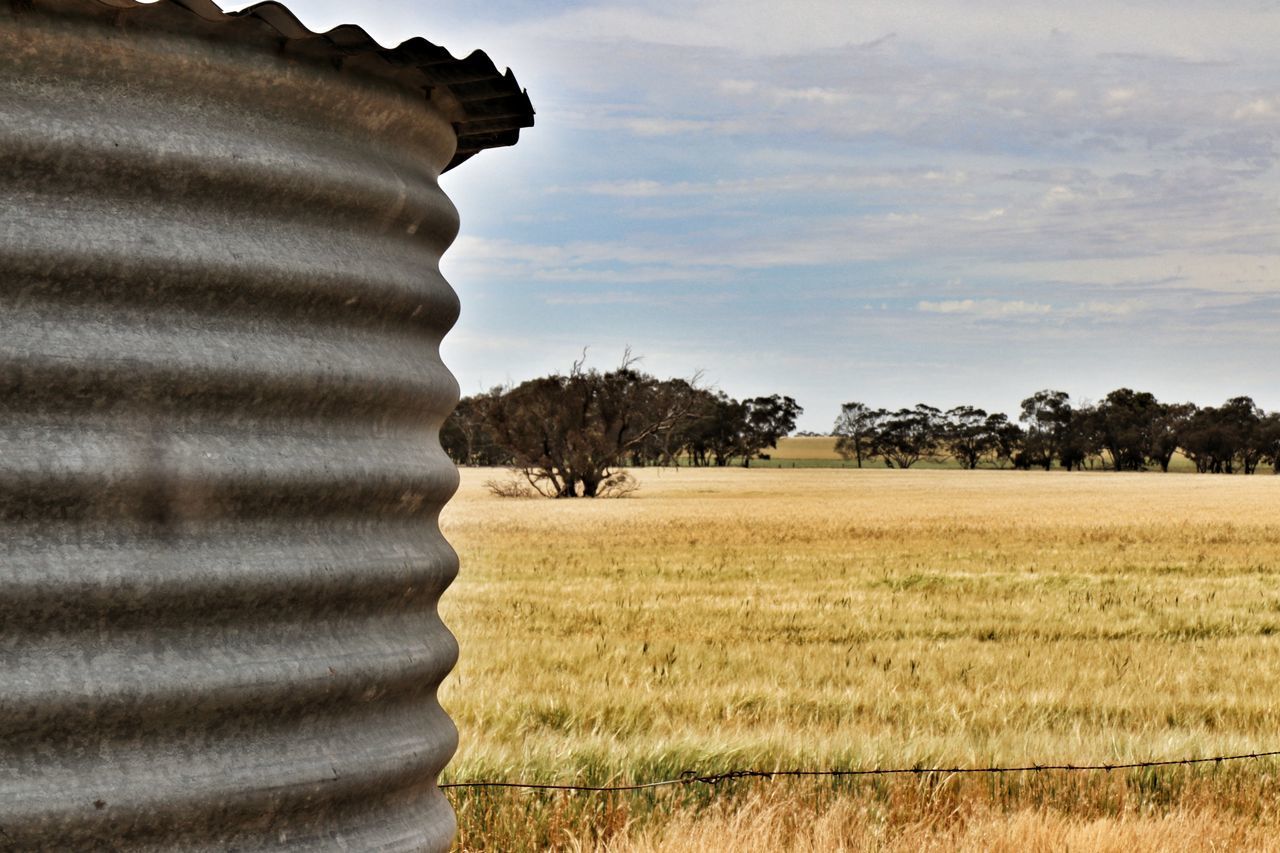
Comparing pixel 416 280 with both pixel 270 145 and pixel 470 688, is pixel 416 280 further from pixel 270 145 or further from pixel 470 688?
pixel 470 688

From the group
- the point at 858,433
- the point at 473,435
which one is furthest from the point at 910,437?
the point at 473,435

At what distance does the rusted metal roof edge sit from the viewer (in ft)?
7.22

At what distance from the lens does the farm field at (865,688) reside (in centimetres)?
491

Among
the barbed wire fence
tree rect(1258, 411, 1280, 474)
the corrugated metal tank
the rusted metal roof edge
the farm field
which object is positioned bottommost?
the farm field

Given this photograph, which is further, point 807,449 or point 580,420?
point 807,449

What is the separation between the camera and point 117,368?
2.12 m

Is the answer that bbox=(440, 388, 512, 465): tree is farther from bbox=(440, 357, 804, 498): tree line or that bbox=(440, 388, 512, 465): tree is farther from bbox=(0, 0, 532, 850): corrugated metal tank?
bbox=(0, 0, 532, 850): corrugated metal tank

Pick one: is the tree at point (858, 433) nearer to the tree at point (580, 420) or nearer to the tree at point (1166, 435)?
the tree at point (1166, 435)

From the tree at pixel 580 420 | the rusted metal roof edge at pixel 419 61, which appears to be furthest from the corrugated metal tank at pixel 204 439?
the tree at pixel 580 420

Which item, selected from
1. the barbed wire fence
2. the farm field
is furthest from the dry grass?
the barbed wire fence

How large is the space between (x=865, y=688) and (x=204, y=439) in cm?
727

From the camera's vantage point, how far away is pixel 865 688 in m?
8.98

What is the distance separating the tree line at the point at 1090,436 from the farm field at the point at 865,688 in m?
95.9

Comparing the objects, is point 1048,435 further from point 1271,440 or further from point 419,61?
point 419,61
